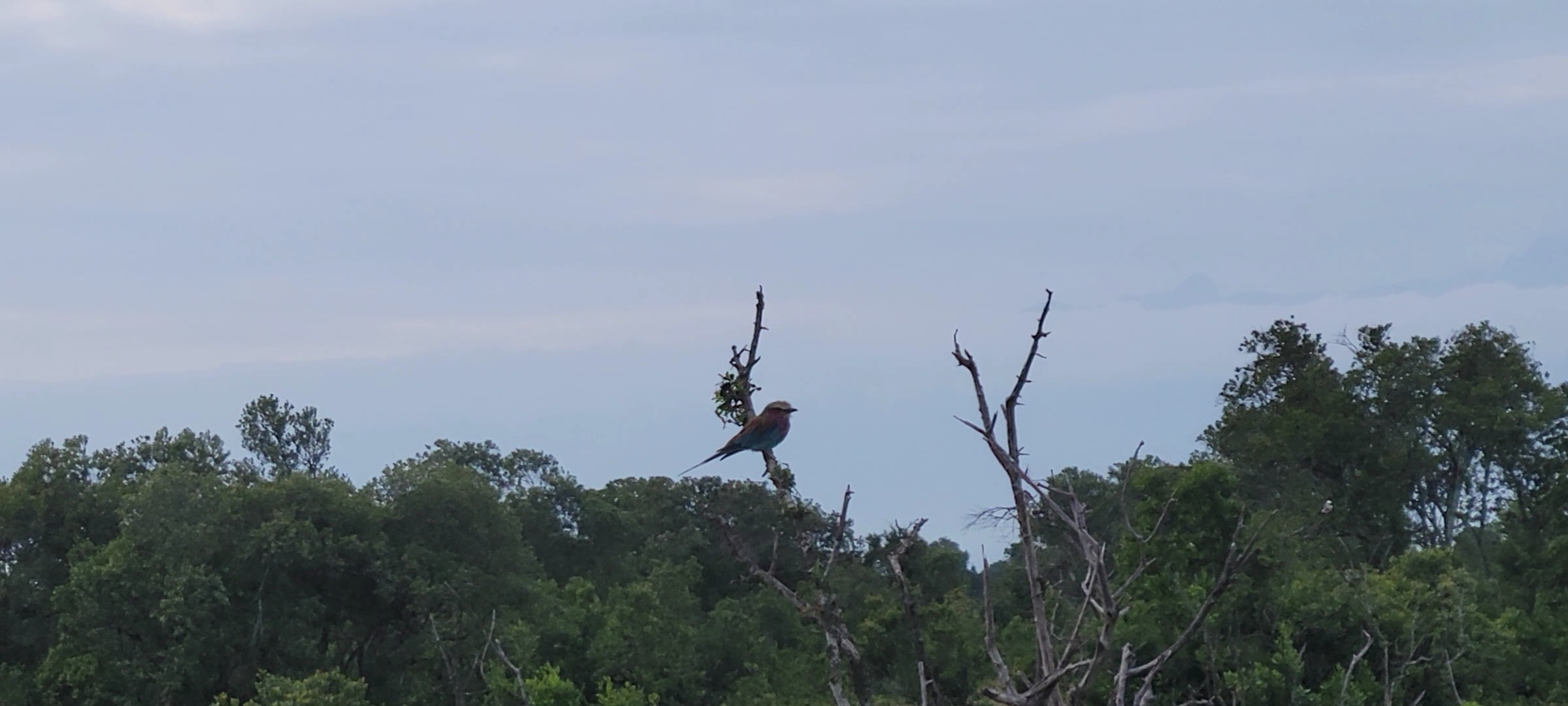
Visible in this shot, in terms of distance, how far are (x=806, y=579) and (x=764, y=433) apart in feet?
44.3

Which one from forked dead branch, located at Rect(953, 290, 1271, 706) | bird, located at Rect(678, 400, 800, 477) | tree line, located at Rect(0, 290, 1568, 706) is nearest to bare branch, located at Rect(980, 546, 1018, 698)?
forked dead branch, located at Rect(953, 290, 1271, 706)

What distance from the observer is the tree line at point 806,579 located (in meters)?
20.5

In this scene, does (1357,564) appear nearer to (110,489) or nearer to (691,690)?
(691,690)

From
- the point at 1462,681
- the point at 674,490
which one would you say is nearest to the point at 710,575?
the point at 674,490

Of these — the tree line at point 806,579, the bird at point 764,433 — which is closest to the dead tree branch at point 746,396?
the bird at point 764,433

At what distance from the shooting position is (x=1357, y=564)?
3036 centimetres

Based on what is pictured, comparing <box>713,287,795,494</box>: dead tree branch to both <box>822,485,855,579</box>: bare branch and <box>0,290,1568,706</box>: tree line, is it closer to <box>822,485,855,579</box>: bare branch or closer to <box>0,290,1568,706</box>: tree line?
<box>822,485,855,579</box>: bare branch

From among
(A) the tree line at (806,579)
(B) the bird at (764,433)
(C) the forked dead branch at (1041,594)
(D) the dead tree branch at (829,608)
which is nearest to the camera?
(C) the forked dead branch at (1041,594)

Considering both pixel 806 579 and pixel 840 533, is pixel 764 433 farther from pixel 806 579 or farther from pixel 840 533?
pixel 806 579

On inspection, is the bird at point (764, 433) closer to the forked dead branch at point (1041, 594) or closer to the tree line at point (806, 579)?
the forked dead branch at point (1041, 594)

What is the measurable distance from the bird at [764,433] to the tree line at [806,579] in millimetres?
10625

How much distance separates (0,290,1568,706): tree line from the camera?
809 inches

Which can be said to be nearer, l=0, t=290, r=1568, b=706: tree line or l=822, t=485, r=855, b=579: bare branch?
l=822, t=485, r=855, b=579: bare branch

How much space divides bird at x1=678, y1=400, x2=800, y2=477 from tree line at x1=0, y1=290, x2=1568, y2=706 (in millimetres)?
10625
